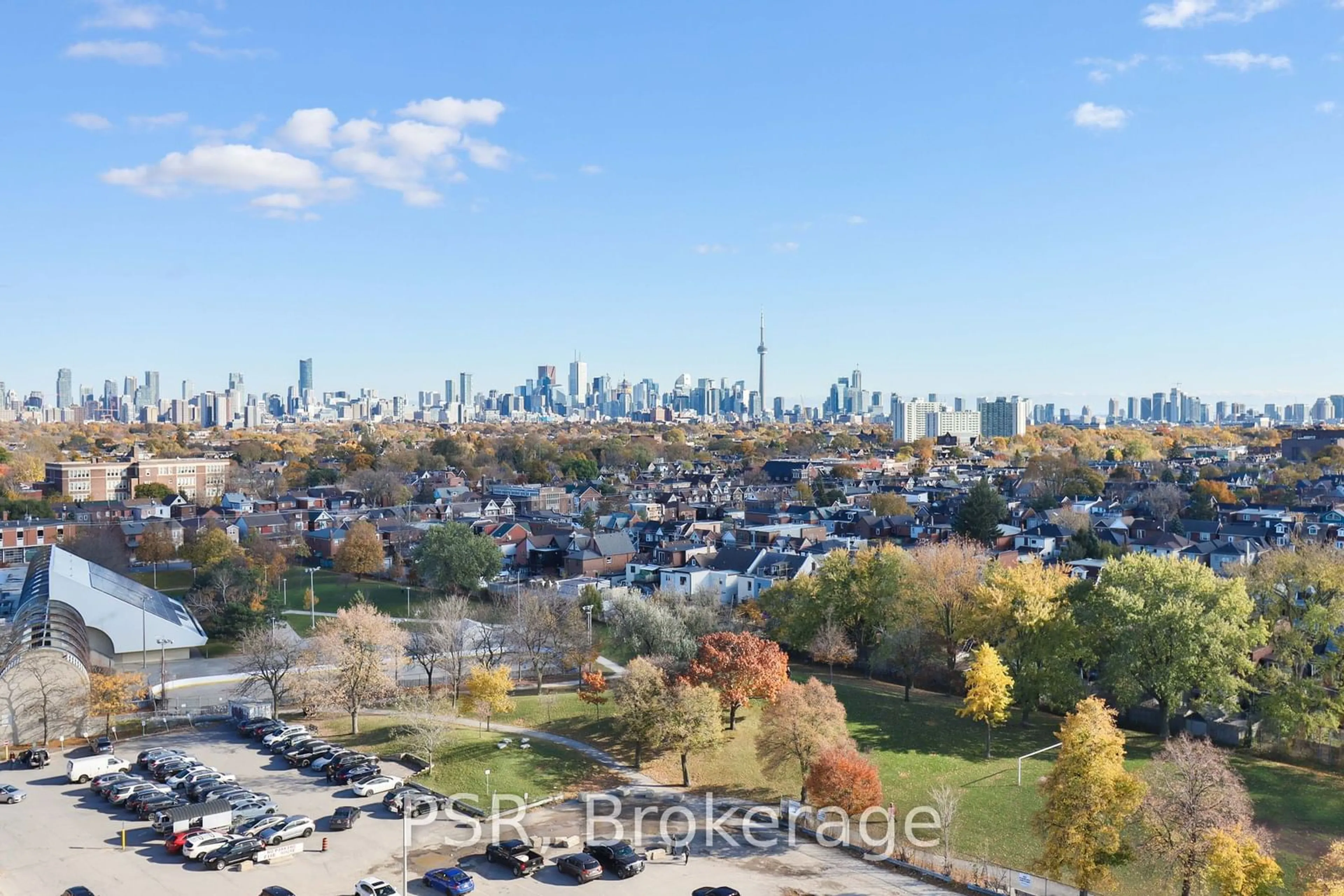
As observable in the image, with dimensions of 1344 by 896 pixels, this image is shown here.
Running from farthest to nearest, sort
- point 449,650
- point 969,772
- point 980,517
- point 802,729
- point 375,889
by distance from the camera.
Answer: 1. point 980,517
2. point 449,650
3. point 969,772
4. point 802,729
5. point 375,889

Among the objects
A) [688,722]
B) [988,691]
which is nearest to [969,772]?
[988,691]

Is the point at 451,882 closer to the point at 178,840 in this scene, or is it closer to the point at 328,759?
the point at 178,840

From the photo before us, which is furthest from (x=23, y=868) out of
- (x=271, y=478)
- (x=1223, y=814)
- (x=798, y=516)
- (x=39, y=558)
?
(x=271, y=478)

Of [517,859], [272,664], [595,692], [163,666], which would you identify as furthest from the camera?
[163,666]

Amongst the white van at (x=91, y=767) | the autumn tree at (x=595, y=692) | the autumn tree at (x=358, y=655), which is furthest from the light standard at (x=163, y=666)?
the autumn tree at (x=595, y=692)

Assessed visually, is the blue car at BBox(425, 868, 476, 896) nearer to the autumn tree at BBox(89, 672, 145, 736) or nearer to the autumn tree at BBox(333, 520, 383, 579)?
the autumn tree at BBox(89, 672, 145, 736)

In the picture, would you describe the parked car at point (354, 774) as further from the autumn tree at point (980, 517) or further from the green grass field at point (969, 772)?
the autumn tree at point (980, 517)

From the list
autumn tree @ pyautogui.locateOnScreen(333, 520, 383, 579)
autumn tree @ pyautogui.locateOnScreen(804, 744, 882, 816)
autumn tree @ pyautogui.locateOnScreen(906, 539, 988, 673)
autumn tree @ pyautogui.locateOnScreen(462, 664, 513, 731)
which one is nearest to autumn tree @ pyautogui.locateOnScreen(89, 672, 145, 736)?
autumn tree @ pyautogui.locateOnScreen(462, 664, 513, 731)
